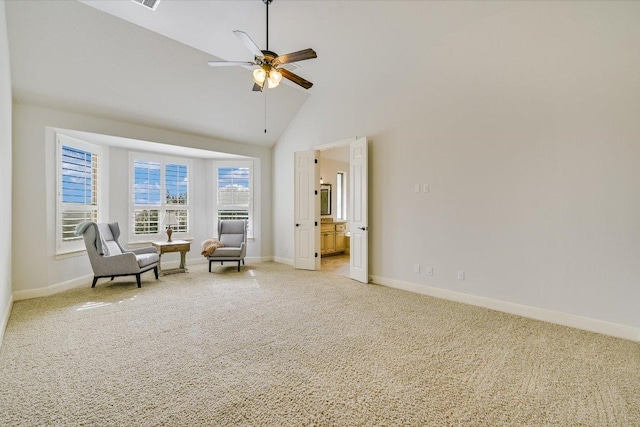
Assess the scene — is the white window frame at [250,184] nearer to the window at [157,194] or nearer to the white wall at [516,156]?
the window at [157,194]

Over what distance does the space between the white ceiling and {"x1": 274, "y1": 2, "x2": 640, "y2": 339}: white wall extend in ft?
0.30

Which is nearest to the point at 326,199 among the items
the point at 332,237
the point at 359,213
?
the point at 332,237

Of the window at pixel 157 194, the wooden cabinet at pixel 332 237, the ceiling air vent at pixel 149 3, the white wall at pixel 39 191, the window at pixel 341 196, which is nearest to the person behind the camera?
the ceiling air vent at pixel 149 3

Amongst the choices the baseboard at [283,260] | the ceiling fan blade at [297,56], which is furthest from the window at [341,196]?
the ceiling fan blade at [297,56]

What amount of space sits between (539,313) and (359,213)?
2719mm

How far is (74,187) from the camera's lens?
4.64m

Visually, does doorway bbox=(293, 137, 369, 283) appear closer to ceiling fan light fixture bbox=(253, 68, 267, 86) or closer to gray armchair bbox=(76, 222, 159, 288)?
ceiling fan light fixture bbox=(253, 68, 267, 86)

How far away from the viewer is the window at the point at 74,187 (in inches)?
171

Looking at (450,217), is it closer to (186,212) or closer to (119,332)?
(119,332)

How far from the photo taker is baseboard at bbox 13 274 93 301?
12.8 ft

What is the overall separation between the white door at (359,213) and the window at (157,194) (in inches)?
147

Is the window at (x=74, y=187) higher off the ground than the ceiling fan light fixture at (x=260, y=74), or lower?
lower

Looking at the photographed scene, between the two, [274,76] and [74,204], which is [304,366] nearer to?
[274,76]

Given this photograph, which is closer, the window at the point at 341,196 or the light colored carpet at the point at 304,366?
the light colored carpet at the point at 304,366
